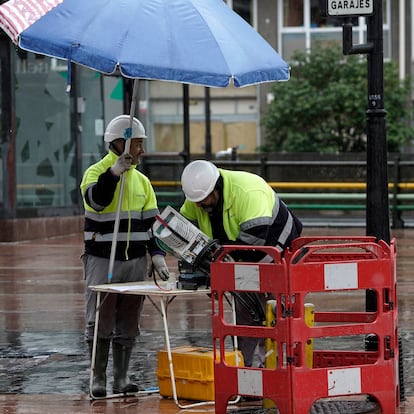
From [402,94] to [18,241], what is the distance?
20.8 meters

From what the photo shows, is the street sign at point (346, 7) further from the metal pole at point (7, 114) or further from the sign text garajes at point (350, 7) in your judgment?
the metal pole at point (7, 114)

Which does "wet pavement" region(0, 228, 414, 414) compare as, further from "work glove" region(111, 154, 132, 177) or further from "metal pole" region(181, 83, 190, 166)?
"metal pole" region(181, 83, 190, 166)

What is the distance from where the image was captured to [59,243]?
20359 millimetres

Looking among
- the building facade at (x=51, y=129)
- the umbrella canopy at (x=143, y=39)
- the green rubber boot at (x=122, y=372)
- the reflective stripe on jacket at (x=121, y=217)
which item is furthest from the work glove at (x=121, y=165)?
the building facade at (x=51, y=129)

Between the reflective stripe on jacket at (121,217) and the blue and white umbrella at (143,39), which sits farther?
the reflective stripe on jacket at (121,217)

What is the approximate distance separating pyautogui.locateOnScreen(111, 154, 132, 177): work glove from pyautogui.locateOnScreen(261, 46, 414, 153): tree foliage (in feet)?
92.1

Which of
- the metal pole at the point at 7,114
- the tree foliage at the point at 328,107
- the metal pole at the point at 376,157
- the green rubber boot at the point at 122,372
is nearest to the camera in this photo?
the metal pole at the point at 376,157

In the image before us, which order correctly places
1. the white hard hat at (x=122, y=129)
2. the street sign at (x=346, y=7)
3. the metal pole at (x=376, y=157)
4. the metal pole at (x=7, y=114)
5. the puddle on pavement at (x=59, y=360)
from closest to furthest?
1. the street sign at (x=346, y=7)
2. the metal pole at (x=376, y=157)
3. the white hard hat at (x=122, y=129)
4. the puddle on pavement at (x=59, y=360)
5. the metal pole at (x=7, y=114)

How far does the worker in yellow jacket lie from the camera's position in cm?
780

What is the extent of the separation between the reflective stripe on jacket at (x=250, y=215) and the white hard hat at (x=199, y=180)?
15 centimetres

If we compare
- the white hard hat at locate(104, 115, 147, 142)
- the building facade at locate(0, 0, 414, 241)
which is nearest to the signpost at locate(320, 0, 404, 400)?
the white hard hat at locate(104, 115, 147, 142)

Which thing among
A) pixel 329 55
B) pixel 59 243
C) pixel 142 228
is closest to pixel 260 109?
pixel 329 55

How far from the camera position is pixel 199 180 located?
7812mm

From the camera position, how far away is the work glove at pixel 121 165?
8.11 m
